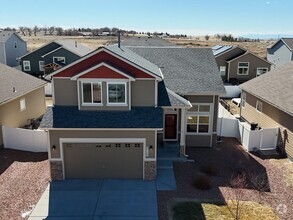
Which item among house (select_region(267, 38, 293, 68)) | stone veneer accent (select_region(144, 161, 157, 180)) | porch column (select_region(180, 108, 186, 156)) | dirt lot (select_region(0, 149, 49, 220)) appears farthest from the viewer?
house (select_region(267, 38, 293, 68))

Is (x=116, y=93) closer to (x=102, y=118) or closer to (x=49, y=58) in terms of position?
(x=102, y=118)

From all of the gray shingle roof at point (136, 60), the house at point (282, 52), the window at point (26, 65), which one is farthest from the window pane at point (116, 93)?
the house at point (282, 52)

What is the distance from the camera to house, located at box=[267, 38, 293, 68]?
1963 inches

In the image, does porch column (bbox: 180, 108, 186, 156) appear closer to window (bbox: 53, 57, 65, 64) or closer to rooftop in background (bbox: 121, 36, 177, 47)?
rooftop in background (bbox: 121, 36, 177, 47)

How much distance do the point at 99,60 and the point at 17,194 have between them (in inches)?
309

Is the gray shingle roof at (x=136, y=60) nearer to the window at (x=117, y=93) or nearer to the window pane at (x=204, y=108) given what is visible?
the window at (x=117, y=93)

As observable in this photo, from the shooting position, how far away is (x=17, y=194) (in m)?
15.1

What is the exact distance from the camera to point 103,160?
54.2 ft

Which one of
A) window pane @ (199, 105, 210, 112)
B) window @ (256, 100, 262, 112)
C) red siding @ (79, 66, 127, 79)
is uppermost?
red siding @ (79, 66, 127, 79)

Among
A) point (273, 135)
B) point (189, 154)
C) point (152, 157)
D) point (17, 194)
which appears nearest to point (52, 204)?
point (17, 194)

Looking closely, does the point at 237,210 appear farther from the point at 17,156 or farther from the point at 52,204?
the point at 17,156

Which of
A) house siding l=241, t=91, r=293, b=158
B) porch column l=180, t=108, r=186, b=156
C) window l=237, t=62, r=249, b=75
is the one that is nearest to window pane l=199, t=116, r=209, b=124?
porch column l=180, t=108, r=186, b=156

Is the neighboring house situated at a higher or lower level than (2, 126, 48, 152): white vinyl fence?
higher

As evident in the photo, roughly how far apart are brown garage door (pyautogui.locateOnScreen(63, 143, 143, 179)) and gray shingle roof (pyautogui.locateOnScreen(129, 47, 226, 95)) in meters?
6.02
